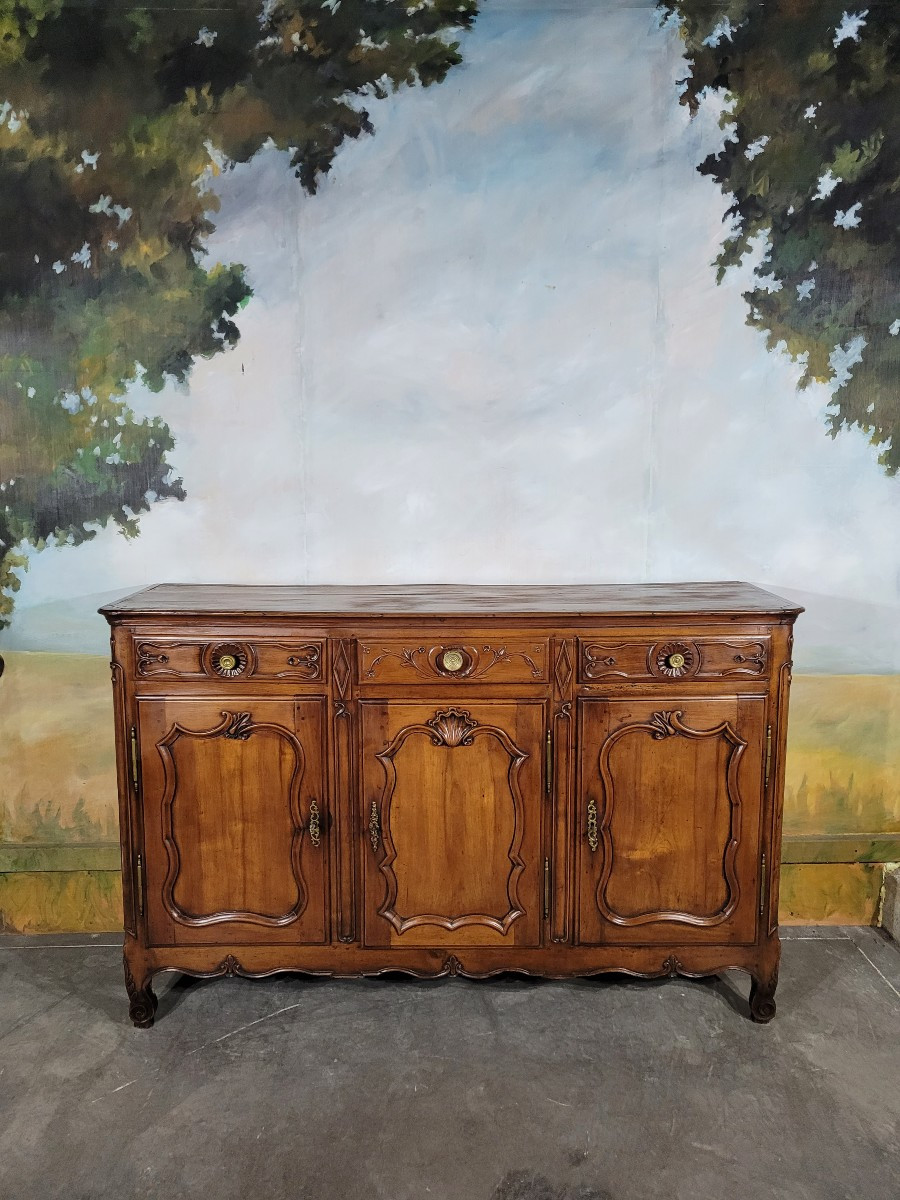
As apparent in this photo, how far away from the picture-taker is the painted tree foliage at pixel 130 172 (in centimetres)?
241

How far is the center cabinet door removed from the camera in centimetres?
209

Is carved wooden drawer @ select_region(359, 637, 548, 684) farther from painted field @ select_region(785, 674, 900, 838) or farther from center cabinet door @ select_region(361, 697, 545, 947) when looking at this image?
painted field @ select_region(785, 674, 900, 838)

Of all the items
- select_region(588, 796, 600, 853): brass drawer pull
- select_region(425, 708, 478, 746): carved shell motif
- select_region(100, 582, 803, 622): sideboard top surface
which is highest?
select_region(100, 582, 803, 622): sideboard top surface

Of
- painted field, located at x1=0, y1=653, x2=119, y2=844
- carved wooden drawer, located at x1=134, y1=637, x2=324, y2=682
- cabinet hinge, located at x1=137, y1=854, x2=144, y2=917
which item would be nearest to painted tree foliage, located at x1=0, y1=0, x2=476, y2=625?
painted field, located at x1=0, y1=653, x2=119, y2=844

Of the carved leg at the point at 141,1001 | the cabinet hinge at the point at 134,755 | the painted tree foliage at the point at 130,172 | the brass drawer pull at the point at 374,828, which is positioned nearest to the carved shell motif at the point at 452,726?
the brass drawer pull at the point at 374,828

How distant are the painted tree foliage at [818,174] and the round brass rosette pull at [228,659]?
6.36 ft

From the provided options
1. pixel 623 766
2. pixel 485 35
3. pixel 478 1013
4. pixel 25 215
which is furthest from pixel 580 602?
pixel 25 215

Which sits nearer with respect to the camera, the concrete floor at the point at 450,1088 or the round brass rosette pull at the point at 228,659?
the concrete floor at the point at 450,1088

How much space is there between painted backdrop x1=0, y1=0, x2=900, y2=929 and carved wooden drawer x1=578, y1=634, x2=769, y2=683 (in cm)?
60

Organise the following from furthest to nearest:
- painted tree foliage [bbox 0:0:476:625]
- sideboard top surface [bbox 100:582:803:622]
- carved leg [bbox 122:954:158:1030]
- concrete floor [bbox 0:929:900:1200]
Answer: painted tree foliage [bbox 0:0:476:625], carved leg [bbox 122:954:158:1030], sideboard top surface [bbox 100:582:803:622], concrete floor [bbox 0:929:900:1200]

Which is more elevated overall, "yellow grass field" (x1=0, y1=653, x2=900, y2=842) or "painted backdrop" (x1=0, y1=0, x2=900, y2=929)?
"painted backdrop" (x1=0, y1=0, x2=900, y2=929)

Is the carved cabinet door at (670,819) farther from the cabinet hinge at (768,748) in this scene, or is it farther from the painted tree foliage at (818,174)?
the painted tree foliage at (818,174)

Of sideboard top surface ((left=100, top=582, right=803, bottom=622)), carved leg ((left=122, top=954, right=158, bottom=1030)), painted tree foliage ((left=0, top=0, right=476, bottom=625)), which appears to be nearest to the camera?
sideboard top surface ((left=100, top=582, right=803, bottom=622))

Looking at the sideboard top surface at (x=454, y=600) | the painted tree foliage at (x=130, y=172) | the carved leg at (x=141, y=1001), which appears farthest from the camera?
the painted tree foliage at (x=130, y=172)
